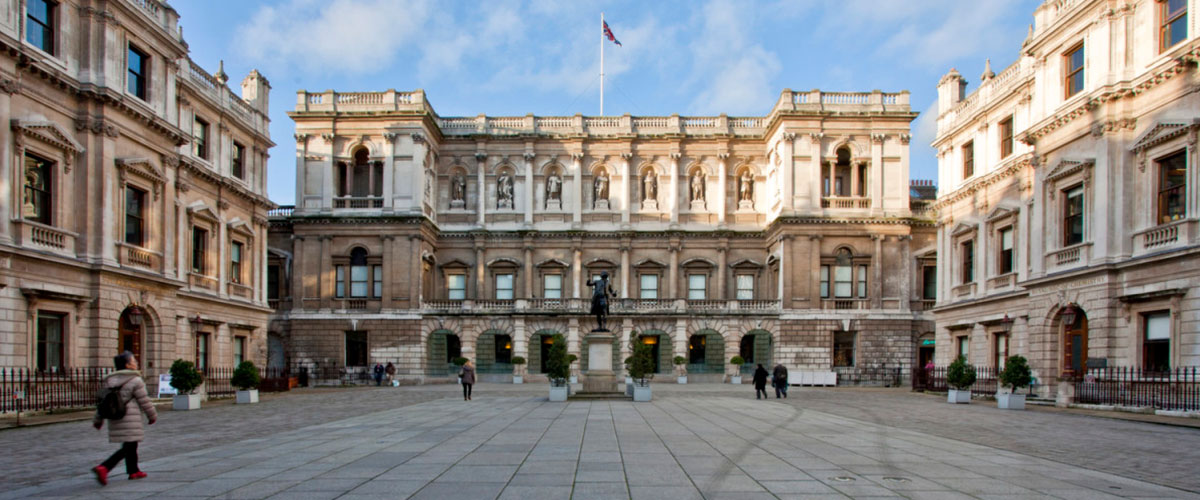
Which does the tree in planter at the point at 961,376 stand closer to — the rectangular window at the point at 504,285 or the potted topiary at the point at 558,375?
the potted topiary at the point at 558,375

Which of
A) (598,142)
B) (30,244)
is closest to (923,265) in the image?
(598,142)

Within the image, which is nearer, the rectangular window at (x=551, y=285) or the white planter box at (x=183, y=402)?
the white planter box at (x=183, y=402)

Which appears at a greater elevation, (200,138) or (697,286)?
(200,138)

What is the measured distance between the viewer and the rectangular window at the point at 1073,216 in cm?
2619

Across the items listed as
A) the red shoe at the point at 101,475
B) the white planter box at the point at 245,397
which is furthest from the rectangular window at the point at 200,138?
the red shoe at the point at 101,475

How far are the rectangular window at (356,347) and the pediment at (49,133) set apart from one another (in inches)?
1045

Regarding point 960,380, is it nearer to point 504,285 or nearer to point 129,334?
point 129,334

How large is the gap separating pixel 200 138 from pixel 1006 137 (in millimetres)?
31779

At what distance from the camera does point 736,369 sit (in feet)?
162

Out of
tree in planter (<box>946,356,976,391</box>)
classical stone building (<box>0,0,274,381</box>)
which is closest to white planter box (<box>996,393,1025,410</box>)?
tree in planter (<box>946,356,976,391</box>)

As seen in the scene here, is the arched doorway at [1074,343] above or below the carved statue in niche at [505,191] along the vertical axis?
below

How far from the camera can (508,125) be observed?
53.8 metres

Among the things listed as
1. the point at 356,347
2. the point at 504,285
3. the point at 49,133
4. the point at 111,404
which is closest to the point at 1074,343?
the point at 111,404

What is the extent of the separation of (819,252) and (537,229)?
17.3m
